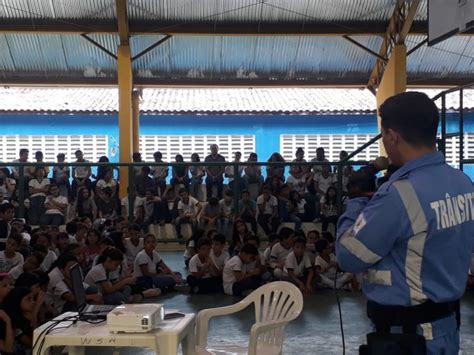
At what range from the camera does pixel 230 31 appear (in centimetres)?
1540

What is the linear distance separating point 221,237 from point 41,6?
A: 8.43 m

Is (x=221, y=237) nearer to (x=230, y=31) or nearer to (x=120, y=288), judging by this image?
(x=120, y=288)

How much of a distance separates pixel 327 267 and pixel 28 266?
3.78 meters

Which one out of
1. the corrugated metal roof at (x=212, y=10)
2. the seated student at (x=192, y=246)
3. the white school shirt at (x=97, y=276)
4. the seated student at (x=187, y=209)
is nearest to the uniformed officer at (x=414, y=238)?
the white school shirt at (x=97, y=276)

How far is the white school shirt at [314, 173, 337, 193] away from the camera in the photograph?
1052 centimetres

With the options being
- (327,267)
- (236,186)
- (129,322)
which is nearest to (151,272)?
(327,267)

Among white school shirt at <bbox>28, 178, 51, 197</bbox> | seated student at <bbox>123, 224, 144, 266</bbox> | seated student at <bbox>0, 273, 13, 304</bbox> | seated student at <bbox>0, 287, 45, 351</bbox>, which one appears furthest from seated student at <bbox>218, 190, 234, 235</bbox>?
seated student at <bbox>0, 287, 45, 351</bbox>

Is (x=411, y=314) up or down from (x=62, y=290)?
up

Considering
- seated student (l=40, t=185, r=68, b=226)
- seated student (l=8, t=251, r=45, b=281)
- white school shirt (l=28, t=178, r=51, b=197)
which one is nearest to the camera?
seated student (l=8, t=251, r=45, b=281)

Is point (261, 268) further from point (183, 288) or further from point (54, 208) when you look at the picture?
point (54, 208)

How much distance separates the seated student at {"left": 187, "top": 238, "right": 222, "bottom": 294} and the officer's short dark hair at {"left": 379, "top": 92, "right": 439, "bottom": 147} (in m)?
6.46

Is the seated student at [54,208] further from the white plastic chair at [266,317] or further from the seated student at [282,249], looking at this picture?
the white plastic chair at [266,317]

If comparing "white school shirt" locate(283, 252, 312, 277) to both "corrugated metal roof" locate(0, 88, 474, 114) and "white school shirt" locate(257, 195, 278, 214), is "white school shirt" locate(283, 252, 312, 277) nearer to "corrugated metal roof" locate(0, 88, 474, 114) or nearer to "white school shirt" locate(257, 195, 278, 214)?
"white school shirt" locate(257, 195, 278, 214)

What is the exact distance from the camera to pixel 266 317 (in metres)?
4.86
